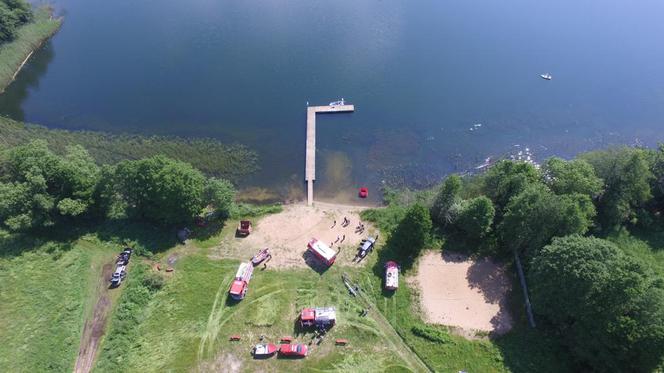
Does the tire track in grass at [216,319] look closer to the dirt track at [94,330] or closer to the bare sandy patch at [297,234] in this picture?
the bare sandy patch at [297,234]

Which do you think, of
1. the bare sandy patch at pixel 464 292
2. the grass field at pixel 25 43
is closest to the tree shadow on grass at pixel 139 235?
the bare sandy patch at pixel 464 292

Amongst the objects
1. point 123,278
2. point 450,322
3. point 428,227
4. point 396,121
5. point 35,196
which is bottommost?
point 450,322

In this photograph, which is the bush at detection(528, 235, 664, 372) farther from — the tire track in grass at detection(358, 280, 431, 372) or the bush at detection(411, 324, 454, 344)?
the tire track in grass at detection(358, 280, 431, 372)

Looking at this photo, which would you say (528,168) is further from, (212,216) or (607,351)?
(212,216)

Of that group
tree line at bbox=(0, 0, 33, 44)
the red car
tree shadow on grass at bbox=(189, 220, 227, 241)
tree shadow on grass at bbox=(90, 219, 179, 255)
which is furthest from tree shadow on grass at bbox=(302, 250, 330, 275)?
tree line at bbox=(0, 0, 33, 44)

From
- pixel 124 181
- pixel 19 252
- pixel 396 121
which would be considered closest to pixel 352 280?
pixel 124 181
